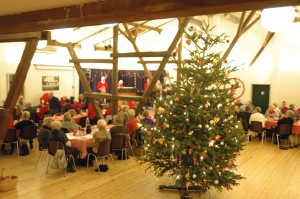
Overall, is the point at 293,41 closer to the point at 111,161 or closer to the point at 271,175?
the point at 271,175

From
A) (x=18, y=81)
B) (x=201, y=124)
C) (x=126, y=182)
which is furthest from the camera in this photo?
(x=126, y=182)

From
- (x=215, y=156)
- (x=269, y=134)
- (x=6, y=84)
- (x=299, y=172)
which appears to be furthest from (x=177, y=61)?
(x=6, y=84)

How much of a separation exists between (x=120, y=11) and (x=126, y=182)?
429cm

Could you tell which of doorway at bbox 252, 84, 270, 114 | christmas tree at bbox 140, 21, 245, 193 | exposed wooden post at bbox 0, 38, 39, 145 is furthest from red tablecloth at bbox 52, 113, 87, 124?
doorway at bbox 252, 84, 270, 114

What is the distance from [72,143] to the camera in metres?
6.58

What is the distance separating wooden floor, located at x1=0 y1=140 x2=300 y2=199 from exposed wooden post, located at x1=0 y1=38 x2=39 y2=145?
1.49 m

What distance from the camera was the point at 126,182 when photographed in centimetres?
605

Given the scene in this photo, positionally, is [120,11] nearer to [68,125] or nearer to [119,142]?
[119,142]

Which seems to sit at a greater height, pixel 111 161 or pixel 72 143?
pixel 72 143

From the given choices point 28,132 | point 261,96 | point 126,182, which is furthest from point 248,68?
point 28,132

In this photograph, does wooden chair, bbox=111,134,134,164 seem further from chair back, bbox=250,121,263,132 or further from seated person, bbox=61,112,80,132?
chair back, bbox=250,121,263,132

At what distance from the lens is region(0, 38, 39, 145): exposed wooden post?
173 inches

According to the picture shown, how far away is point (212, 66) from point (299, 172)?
12.2ft

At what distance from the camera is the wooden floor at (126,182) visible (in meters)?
5.43
